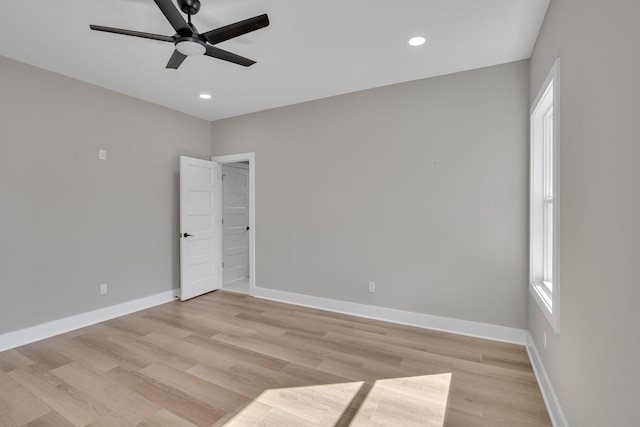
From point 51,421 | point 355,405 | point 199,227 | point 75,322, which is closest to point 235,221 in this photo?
point 199,227

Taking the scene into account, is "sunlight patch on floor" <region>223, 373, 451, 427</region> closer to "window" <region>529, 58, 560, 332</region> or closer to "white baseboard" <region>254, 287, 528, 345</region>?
"white baseboard" <region>254, 287, 528, 345</region>

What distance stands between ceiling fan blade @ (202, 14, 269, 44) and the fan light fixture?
3.1 inches

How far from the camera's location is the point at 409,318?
11.1ft

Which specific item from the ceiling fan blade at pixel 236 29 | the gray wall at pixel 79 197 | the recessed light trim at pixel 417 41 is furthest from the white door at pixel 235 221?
the recessed light trim at pixel 417 41

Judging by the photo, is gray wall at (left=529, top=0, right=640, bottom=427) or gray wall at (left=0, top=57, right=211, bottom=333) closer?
gray wall at (left=529, top=0, right=640, bottom=427)

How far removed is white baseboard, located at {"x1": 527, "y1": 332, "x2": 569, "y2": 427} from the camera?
1.75 m

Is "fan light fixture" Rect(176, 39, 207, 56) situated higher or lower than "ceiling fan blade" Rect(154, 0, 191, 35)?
lower

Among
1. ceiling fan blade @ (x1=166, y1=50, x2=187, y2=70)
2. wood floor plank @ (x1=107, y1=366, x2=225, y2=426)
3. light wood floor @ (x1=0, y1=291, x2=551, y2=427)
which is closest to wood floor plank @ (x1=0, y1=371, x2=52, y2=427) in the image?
light wood floor @ (x1=0, y1=291, x2=551, y2=427)

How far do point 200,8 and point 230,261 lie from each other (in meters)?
4.09

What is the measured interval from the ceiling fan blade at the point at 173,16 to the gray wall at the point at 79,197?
7.37 feet

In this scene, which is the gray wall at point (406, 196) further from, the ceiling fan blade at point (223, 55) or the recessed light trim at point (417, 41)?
the ceiling fan blade at point (223, 55)

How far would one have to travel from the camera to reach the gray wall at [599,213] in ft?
3.31

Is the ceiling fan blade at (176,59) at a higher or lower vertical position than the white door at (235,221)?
higher

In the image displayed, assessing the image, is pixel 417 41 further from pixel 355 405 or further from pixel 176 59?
pixel 355 405
